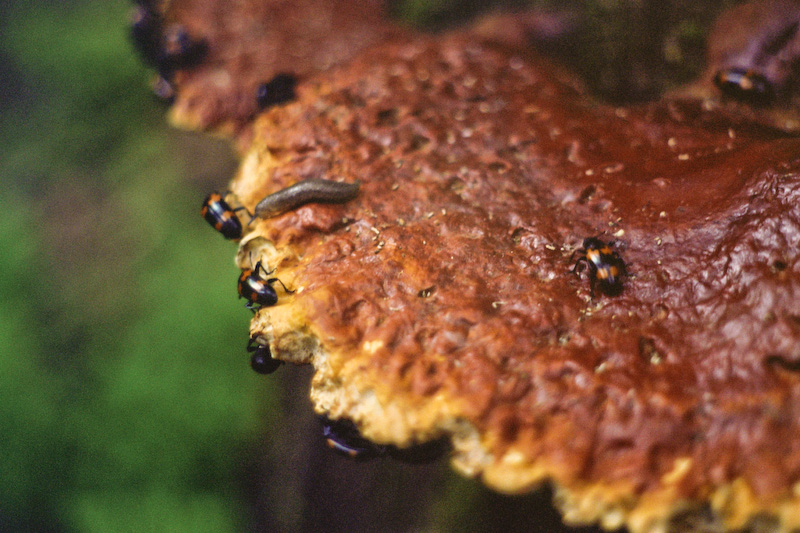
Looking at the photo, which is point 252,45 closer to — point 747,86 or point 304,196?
point 304,196

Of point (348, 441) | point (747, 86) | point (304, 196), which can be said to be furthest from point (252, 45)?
point (747, 86)

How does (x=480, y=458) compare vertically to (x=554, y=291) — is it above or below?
below

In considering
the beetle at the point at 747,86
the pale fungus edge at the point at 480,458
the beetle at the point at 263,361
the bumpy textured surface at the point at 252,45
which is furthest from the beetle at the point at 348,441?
the beetle at the point at 747,86

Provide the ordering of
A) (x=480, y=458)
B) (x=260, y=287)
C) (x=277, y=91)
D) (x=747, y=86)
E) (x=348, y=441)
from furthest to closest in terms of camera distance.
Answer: (x=277, y=91) → (x=348, y=441) → (x=747, y=86) → (x=260, y=287) → (x=480, y=458)

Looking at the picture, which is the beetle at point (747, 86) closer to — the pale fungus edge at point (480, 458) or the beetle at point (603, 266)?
the beetle at point (603, 266)

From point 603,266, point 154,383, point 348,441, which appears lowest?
point 154,383

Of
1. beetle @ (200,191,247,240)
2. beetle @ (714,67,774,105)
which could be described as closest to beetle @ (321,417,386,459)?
beetle @ (200,191,247,240)
